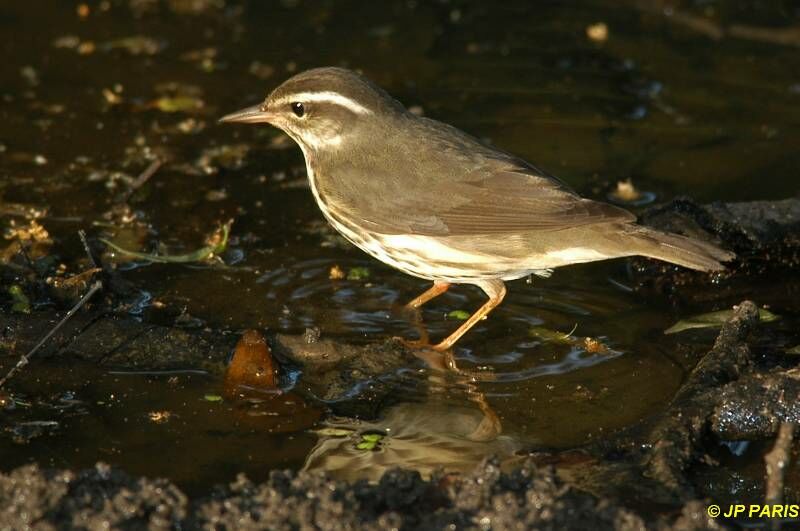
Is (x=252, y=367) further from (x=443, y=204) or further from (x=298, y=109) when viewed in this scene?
(x=298, y=109)

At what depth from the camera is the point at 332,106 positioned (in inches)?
276

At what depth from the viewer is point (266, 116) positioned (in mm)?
7246

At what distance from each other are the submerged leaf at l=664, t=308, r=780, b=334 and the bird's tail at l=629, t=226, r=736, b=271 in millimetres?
564

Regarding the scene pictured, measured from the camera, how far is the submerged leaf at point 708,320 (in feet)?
22.2

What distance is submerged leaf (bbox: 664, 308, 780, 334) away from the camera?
6.77m

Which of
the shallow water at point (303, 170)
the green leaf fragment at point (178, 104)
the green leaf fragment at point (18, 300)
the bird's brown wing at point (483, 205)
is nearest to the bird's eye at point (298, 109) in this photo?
the bird's brown wing at point (483, 205)

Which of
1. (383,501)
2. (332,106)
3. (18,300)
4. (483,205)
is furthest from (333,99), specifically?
(383,501)

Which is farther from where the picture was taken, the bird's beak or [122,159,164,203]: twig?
[122,159,164,203]: twig

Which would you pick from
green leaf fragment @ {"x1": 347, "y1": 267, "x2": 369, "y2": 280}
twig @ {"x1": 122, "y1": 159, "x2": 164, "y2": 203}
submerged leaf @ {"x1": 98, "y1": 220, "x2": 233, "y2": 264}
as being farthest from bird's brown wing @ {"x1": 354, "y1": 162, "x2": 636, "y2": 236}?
twig @ {"x1": 122, "y1": 159, "x2": 164, "y2": 203}

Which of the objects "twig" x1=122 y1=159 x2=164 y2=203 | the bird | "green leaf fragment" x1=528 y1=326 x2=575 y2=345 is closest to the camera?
the bird

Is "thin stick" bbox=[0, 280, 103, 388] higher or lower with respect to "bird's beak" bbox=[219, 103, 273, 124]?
lower

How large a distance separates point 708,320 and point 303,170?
3389 mm

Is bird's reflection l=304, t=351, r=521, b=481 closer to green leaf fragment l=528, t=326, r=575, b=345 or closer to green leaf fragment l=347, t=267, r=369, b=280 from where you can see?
green leaf fragment l=528, t=326, r=575, b=345

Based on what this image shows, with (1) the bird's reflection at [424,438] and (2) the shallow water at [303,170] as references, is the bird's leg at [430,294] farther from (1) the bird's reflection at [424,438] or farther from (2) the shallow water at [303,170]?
(1) the bird's reflection at [424,438]
